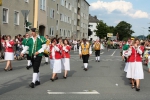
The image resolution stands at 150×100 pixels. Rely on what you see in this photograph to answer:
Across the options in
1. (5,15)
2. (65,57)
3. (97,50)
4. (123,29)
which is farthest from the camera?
(123,29)

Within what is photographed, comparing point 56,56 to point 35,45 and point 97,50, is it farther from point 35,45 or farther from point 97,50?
point 97,50

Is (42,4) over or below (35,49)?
over

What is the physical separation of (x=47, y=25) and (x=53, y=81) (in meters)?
34.9

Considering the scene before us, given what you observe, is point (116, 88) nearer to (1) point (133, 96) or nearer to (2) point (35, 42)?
→ (1) point (133, 96)

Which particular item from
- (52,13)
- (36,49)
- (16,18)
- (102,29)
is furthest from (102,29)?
(36,49)

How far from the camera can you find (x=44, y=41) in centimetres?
997

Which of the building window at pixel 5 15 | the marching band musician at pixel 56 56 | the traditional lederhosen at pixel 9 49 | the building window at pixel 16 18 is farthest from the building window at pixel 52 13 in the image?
the marching band musician at pixel 56 56

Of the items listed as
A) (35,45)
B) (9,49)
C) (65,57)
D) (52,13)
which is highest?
(52,13)

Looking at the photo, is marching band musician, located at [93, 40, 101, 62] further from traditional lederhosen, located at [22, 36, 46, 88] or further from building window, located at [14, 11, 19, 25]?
traditional lederhosen, located at [22, 36, 46, 88]

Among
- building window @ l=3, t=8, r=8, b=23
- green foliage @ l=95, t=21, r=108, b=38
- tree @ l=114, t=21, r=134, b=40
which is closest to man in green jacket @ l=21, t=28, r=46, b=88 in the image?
building window @ l=3, t=8, r=8, b=23

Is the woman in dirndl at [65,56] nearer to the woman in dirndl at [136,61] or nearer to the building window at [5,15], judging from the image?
the woman in dirndl at [136,61]

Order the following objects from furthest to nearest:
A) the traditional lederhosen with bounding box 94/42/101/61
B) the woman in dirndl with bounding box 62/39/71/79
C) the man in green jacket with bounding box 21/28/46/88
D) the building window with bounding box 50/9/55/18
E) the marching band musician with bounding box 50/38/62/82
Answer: the building window with bounding box 50/9/55/18
the traditional lederhosen with bounding box 94/42/101/61
the woman in dirndl with bounding box 62/39/71/79
the marching band musician with bounding box 50/38/62/82
the man in green jacket with bounding box 21/28/46/88

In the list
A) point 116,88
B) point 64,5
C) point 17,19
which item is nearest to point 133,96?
point 116,88

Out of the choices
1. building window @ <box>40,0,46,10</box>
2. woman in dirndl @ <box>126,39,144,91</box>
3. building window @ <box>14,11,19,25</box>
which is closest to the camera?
woman in dirndl @ <box>126,39,144,91</box>
